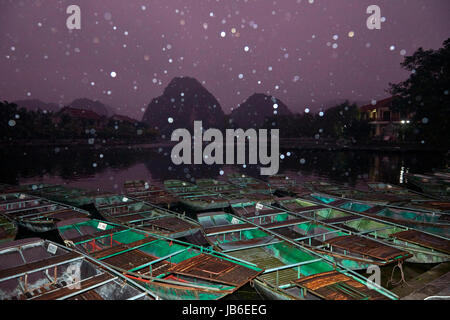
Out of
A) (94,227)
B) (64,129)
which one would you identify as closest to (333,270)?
(94,227)

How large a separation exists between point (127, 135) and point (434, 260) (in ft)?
287

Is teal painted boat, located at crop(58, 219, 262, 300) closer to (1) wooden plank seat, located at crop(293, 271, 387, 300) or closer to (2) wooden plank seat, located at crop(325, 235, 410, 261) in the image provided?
(1) wooden plank seat, located at crop(293, 271, 387, 300)

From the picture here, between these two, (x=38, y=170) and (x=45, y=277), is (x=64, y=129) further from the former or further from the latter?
(x=45, y=277)

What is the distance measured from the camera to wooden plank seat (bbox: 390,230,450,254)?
890 centimetres

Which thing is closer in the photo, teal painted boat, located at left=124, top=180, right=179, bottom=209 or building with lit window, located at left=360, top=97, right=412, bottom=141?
teal painted boat, located at left=124, top=180, right=179, bottom=209

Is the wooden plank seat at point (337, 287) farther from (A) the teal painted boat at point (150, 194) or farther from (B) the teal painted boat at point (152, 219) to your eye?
(A) the teal painted boat at point (150, 194)

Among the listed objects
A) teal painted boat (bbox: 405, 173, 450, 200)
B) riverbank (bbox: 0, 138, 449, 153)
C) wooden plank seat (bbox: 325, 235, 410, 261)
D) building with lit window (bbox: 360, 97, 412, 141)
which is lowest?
teal painted boat (bbox: 405, 173, 450, 200)

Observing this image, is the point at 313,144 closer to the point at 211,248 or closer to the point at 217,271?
the point at 211,248

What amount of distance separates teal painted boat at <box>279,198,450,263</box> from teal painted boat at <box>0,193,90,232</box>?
1140 cm

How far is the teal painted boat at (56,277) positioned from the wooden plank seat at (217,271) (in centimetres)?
126

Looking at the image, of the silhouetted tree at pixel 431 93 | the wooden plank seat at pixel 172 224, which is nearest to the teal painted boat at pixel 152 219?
the wooden plank seat at pixel 172 224

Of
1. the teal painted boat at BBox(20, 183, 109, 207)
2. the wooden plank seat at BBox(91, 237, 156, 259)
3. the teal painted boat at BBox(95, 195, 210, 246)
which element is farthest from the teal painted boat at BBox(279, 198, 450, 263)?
the teal painted boat at BBox(20, 183, 109, 207)

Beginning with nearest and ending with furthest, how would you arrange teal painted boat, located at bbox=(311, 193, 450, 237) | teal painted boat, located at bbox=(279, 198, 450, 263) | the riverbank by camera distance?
teal painted boat, located at bbox=(279, 198, 450, 263) → teal painted boat, located at bbox=(311, 193, 450, 237) → the riverbank

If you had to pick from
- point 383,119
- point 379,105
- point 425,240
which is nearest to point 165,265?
point 425,240
